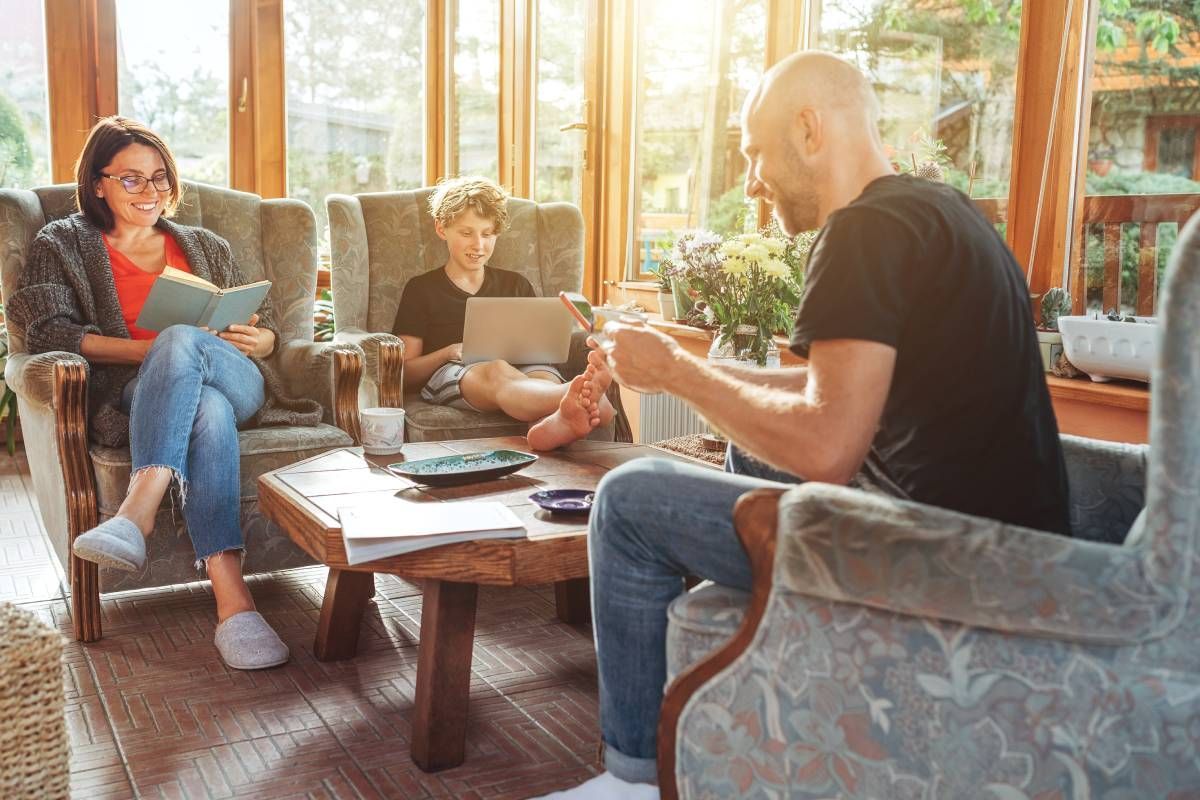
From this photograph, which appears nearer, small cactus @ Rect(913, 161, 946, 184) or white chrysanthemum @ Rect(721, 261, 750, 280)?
white chrysanthemum @ Rect(721, 261, 750, 280)

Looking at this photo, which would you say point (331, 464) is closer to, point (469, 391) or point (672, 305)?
point (469, 391)

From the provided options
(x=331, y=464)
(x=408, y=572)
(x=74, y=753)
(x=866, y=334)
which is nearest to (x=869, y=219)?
(x=866, y=334)

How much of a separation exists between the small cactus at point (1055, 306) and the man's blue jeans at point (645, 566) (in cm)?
146

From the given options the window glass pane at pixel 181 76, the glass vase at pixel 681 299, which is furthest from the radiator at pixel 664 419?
the window glass pane at pixel 181 76

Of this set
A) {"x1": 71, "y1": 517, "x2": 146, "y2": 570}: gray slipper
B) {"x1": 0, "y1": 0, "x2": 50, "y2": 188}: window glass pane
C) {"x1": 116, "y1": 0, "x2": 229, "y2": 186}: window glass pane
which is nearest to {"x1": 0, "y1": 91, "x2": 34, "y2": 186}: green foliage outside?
{"x1": 0, "y1": 0, "x2": 50, "y2": 188}: window glass pane

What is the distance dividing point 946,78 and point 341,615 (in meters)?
2.16

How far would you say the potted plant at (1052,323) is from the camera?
2.49 metres

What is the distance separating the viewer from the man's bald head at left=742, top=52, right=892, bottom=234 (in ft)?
4.75

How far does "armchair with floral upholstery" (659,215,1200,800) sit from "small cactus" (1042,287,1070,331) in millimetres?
1535

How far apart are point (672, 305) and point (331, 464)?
1794 millimetres

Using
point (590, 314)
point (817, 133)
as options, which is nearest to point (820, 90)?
point (817, 133)

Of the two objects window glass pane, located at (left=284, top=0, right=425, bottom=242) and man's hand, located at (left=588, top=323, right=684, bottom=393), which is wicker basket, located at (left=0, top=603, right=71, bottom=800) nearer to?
man's hand, located at (left=588, top=323, right=684, bottom=393)

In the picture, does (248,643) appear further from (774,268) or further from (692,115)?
(692,115)

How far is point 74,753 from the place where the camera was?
71.7 inches
